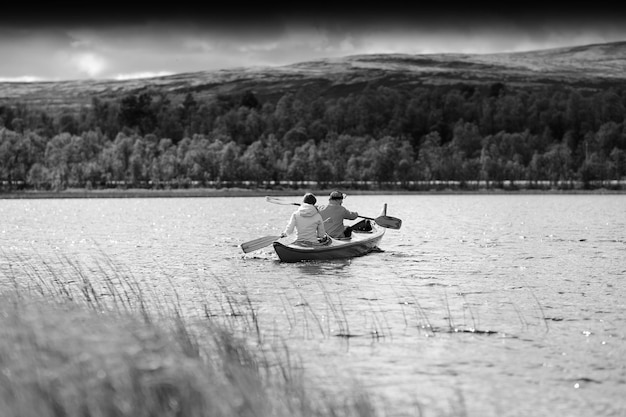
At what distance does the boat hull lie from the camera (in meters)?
35.9

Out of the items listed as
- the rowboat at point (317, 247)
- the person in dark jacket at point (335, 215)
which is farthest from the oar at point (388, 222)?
the person in dark jacket at point (335, 215)

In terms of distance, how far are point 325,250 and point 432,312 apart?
12.6m

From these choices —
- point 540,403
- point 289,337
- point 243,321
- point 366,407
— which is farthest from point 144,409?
point 243,321

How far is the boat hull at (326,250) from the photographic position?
3588cm

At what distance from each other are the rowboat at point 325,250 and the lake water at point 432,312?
1.49 ft

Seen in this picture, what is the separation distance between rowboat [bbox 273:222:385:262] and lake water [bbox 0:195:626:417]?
0.45 meters

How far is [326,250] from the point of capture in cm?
3681

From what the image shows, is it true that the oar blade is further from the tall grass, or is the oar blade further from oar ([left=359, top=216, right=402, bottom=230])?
the tall grass

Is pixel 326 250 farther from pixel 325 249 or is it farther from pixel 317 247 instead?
pixel 317 247

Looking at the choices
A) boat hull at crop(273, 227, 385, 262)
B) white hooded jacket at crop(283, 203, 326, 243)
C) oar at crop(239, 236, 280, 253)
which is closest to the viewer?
white hooded jacket at crop(283, 203, 326, 243)

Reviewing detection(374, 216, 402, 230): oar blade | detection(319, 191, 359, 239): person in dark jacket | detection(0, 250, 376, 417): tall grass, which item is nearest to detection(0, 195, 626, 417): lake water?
detection(374, 216, 402, 230): oar blade

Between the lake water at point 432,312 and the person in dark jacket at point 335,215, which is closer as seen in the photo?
the lake water at point 432,312

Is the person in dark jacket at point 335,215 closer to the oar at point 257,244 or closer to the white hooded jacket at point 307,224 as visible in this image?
the white hooded jacket at point 307,224

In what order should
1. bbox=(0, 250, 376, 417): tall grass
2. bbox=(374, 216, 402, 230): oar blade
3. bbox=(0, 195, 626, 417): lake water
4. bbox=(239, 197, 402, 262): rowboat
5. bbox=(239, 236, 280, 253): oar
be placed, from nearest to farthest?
bbox=(0, 250, 376, 417): tall grass → bbox=(0, 195, 626, 417): lake water → bbox=(239, 197, 402, 262): rowboat → bbox=(239, 236, 280, 253): oar → bbox=(374, 216, 402, 230): oar blade
